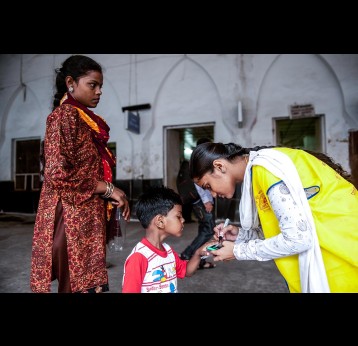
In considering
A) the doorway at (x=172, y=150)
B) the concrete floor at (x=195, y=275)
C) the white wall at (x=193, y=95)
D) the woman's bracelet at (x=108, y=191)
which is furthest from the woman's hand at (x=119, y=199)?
the doorway at (x=172, y=150)

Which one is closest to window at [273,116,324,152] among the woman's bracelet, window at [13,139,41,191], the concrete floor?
the concrete floor

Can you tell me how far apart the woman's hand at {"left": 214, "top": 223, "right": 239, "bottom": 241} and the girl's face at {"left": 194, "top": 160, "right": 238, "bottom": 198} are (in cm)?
30

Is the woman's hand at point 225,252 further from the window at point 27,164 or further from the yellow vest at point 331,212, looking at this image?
the window at point 27,164

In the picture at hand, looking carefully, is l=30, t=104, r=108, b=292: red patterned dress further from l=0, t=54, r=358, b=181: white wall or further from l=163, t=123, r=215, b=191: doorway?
l=163, t=123, r=215, b=191: doorway

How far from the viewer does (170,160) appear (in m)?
7.04

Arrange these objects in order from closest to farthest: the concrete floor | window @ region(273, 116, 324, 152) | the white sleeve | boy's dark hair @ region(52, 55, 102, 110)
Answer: the white sleeve < boy's dark hair @ region(52, 55, 102, 110) < the concrete floor < window @ region(273, 116, 324, 152)

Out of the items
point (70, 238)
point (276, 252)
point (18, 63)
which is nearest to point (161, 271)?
point (70, 238)

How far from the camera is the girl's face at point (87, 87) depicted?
1.34 meters

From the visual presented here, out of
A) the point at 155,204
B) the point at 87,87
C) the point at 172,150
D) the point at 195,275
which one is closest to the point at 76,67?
the point at 87,87

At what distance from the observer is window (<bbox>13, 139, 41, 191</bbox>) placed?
Answer: 7.86m

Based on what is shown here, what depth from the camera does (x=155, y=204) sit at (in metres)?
1.50

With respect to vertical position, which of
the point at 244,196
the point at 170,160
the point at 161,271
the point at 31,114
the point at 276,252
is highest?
the point at 31,114

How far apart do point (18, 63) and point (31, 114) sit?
5.26 ft
